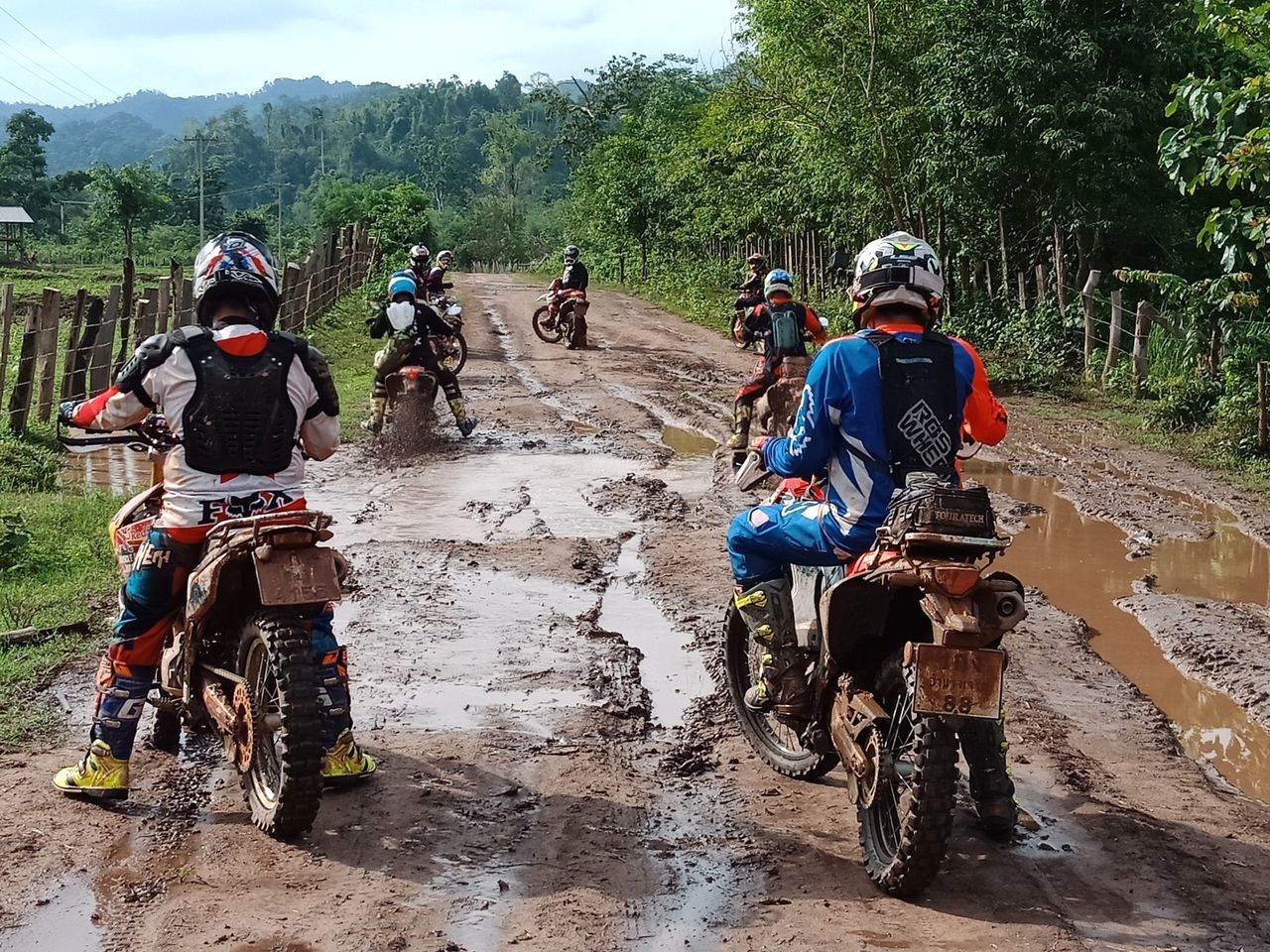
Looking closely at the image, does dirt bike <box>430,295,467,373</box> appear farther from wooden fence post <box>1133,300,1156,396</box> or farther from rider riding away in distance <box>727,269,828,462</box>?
wooden fence post <box>1133,300,1156,396</box>

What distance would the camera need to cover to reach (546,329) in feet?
80.7

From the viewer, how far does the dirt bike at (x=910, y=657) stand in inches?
155

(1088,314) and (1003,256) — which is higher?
(1003,256)

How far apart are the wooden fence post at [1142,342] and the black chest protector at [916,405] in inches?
520

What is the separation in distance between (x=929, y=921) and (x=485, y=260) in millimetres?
66288

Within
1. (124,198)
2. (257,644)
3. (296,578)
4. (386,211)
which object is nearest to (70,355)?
(257,644)

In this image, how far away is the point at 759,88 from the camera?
24734 millimetres

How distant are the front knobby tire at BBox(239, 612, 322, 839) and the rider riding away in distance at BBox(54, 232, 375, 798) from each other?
0.46ft

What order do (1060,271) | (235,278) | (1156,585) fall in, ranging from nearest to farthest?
(235,278) < (1156,585) < (1060,271)

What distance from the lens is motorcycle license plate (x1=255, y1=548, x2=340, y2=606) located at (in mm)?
4430

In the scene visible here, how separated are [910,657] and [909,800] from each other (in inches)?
16.8

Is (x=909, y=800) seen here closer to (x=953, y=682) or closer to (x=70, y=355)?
(x=953, y=682)

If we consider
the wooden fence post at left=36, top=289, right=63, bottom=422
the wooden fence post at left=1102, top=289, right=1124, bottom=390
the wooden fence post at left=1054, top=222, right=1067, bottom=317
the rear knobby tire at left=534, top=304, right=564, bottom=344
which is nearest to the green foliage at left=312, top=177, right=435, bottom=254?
the rear knobby tire at left=534, top=304, right=564, bottom=344

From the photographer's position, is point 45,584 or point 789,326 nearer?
point 45,584
